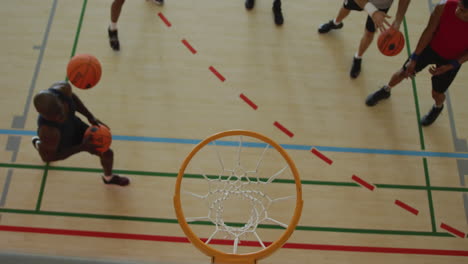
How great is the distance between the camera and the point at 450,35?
3799 millimetres

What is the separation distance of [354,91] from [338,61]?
18.5 inches

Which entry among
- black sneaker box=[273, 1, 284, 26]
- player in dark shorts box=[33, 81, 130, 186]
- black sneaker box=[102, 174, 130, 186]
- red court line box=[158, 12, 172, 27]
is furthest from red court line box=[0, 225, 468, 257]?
black sneaker box=[273, 1, 284, 26]

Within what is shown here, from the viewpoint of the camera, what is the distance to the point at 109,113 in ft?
15.7

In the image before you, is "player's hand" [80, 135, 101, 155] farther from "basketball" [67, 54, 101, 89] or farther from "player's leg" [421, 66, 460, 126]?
"player's leg" [421, 66, 460, 126]

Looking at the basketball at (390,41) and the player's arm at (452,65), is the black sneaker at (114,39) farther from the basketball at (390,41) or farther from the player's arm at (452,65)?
the player's arm at (452,65)

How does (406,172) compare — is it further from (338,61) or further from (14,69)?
(14,69)

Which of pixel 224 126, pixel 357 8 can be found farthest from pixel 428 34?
pixel 224 126

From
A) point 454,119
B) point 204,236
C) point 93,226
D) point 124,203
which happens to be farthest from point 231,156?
point 454,119

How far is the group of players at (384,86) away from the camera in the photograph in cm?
342

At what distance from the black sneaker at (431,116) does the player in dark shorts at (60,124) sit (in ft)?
12.1

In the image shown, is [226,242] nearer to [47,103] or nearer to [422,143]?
[47,103]

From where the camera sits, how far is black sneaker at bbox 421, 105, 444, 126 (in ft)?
15.5

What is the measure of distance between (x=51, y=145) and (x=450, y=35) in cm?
378

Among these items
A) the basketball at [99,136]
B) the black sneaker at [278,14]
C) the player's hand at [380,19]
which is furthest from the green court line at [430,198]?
the basketball at [99,136]
